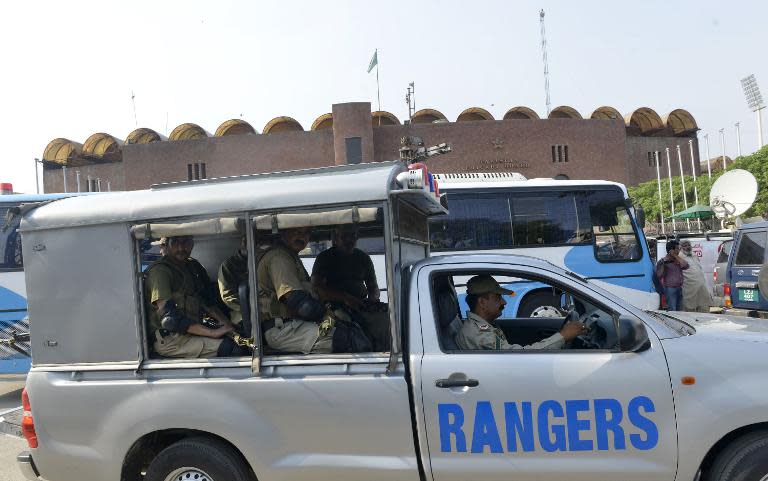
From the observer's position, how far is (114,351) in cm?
419

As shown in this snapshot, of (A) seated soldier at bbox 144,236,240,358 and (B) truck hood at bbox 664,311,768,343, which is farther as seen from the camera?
(A) seated soldier at bbox 144,236,240,358

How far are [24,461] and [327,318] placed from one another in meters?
2.15

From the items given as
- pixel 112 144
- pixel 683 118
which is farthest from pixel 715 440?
pixel 683 118

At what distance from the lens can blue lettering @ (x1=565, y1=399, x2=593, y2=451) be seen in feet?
12.0

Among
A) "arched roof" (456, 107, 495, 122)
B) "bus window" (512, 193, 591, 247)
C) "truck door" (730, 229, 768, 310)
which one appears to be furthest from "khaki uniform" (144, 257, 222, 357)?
"arched roof" (456, 107, 495, 122)

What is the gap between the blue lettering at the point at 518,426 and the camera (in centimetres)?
370

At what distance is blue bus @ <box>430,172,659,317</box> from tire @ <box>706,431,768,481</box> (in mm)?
7883

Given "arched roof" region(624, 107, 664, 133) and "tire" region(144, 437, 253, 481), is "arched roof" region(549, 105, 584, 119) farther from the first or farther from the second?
"tire" region(144, 437, 253, 481)

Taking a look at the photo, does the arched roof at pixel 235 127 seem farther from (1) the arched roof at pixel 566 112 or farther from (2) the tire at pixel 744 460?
(2) the tire at pixel 744 460

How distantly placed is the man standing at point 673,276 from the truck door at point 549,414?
8.52 metres

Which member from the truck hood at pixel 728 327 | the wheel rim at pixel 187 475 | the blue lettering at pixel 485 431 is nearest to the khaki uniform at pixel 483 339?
the blue lettering at pixel 485 431

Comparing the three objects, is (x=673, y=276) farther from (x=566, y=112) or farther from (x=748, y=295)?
(x=566, y=112)

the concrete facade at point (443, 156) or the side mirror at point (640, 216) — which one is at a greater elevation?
the concrete facade at point (443, 156)

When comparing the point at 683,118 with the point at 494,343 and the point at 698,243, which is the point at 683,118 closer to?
the point at 698,243
